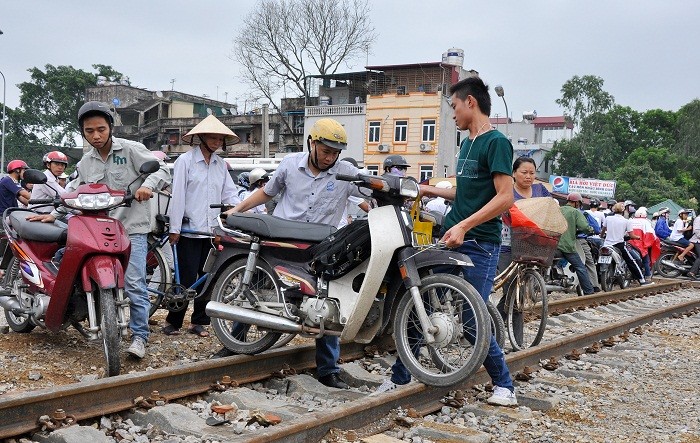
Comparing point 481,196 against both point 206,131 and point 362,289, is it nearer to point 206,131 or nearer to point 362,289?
point 362,289

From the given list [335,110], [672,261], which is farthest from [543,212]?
[335,110]

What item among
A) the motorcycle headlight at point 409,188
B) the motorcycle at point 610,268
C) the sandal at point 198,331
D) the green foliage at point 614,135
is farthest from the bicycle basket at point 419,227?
the green foliage at point 614,135

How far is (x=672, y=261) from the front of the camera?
835 inches

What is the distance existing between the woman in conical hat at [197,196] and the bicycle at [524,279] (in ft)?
8.47

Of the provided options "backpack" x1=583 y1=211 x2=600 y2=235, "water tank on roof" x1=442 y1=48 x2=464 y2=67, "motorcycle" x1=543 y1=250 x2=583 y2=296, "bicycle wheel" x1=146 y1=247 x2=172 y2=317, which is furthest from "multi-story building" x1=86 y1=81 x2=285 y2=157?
"bicycle wheel" x1=146 y1=247 x2=172 y2=317

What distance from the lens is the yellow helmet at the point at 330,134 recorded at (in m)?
5.38

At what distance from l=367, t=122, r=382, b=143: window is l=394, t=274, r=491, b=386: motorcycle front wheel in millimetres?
44705

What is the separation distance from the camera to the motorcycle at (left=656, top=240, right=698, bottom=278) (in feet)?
68.4

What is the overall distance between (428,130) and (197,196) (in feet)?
137

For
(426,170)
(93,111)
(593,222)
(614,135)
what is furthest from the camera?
(614,135)

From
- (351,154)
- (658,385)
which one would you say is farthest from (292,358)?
(351,154)

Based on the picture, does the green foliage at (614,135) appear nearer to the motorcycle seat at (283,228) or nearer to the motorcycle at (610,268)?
the motorcycle at (610,268)

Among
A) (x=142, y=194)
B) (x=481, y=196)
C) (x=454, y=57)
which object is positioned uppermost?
(x=454, y=57)

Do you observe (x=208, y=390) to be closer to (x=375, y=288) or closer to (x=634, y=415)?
(x=375, y=288)
